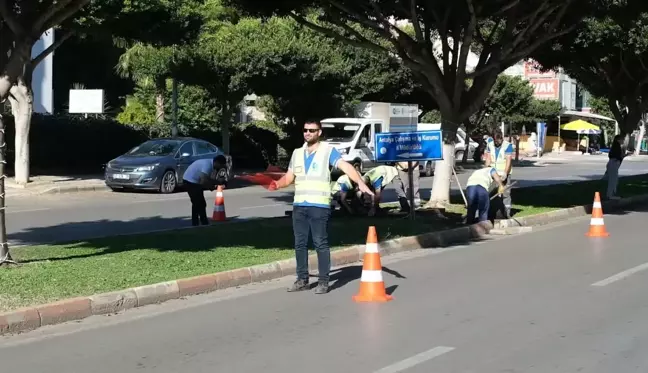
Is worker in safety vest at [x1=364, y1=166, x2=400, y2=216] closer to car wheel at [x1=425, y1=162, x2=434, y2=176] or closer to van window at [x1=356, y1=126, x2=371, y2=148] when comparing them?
van window at [x1=356, y1=126, x2=371, y2=148]

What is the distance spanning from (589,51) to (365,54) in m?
16.5

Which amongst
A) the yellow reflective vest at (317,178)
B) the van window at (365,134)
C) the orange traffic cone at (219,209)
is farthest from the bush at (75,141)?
the yellow reflective vest at (317,178)

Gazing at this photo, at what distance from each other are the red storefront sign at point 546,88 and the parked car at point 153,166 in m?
41.2

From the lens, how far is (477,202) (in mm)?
14539

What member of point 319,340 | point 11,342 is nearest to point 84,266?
point 11,342

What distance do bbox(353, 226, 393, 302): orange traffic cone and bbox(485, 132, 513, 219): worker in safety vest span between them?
7377mm

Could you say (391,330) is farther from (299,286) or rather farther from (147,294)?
(147,294)

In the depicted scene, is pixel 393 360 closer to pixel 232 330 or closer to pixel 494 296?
pixel 232 330

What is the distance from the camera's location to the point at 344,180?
49.2 ft

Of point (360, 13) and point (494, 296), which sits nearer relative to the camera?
point (494, 296)

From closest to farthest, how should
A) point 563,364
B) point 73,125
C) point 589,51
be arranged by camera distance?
1. point 563,364
2. point 589,51
3. point 73,125

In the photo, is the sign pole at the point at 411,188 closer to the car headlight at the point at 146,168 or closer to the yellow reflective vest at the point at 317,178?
the yellow reflective vest at the point at 317,178

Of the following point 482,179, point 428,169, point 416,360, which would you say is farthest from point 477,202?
point 428,169

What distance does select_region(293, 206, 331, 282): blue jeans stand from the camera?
8508 mm
